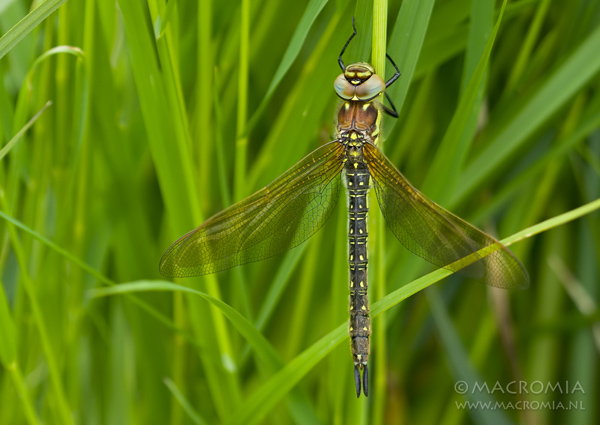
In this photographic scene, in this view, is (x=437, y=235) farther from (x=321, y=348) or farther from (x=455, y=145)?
(x=321, y=348)

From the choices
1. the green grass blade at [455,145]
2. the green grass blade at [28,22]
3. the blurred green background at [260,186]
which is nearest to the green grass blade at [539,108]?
the blurred green background at [260,186]

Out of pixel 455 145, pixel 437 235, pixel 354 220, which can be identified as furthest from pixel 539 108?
pixel 354 220

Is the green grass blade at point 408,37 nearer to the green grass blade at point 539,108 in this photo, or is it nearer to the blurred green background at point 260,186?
the blurred green background at point 260,186

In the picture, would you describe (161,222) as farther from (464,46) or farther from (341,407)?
(464,46)

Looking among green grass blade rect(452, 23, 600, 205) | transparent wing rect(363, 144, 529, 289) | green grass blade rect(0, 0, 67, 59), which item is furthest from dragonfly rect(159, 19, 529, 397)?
green grass blade rect(0, 0, 67, 59)

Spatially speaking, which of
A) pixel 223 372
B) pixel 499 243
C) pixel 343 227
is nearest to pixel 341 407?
pixel 223 372

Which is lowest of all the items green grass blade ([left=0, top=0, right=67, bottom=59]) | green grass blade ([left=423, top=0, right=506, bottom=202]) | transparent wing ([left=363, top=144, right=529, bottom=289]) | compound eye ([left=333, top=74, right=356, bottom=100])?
transparent wing ([left=363, top=144, right=529, bottom=289])

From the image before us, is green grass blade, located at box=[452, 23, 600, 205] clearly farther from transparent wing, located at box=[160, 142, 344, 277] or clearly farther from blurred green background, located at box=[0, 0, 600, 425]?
transparent wing, located at box=[160, 142, 344, 277]
